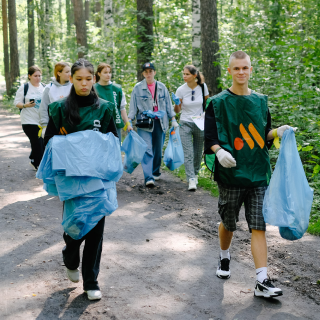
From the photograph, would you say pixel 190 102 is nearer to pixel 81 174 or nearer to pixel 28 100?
pixel 28 100

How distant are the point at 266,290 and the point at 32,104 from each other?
6.43 metres

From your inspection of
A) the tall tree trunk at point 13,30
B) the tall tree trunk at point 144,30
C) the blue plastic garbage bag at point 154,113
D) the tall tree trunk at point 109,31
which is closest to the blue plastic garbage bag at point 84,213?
the blue plastic garbage bag at point 154,113

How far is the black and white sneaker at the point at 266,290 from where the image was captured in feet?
11.6

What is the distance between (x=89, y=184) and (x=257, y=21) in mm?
11522

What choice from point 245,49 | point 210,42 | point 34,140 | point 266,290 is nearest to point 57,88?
point 34,140

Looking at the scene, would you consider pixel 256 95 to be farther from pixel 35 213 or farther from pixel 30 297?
pixel 35 213

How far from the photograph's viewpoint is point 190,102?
25.6ft

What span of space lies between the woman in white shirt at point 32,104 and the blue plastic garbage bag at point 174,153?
9.18ft

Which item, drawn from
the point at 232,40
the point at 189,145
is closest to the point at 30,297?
the point at 189,145

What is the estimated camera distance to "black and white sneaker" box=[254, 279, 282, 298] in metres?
→ 3.55

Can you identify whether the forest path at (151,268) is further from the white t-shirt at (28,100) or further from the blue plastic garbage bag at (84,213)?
the white t-shirt at (28,100)

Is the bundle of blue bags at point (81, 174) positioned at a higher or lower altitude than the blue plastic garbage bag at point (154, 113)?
lower

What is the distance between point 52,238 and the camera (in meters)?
5.22

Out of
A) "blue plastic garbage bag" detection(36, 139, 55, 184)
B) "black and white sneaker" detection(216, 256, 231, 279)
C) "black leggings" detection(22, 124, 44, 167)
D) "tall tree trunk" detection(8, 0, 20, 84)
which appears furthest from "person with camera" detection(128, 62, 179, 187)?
"tall tree trunk" detection(8, 0, 20, 84)
